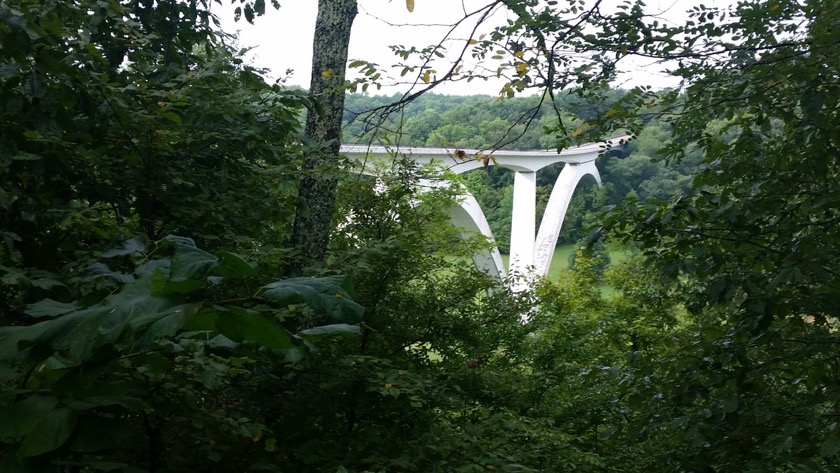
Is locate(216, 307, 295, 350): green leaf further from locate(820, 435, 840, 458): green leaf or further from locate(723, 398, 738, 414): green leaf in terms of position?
locate(723, 398, 738, 414): green leaf

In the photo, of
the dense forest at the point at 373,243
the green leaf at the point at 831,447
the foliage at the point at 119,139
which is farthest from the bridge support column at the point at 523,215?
the green leaf at the point at 831,447

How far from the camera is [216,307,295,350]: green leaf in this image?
91cm

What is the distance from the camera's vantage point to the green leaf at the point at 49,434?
87 centimetres

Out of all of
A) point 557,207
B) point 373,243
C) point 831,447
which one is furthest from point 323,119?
point 557,207

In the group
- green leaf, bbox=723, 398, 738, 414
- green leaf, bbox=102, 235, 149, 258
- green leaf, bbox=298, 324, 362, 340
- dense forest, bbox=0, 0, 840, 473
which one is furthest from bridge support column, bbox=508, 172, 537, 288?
green leaf, bbox=298, 324, 362, 340

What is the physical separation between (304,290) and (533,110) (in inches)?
94.5

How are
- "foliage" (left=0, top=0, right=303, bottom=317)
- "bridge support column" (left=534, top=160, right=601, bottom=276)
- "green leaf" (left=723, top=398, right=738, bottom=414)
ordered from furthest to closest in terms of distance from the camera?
"bridge support column" (left=534, top=160, right=601, bottom=276), "green leaf" (left=723, top=398, right=738, bottom=414), "foliage" (left=0, top=0, right=303, bottom=317)

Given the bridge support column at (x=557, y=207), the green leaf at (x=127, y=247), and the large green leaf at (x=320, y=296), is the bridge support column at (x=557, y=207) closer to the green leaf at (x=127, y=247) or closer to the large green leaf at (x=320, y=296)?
the green leaf at (x=127, y=247)

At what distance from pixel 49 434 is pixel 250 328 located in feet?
0.99

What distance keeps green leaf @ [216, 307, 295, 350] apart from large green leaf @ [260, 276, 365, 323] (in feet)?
0.12

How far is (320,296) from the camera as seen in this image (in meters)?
0.94

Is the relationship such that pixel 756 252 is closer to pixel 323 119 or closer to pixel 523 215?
pixel 323 119

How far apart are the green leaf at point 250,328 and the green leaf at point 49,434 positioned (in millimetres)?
245

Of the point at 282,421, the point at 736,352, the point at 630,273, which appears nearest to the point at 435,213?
the point at 282,421
